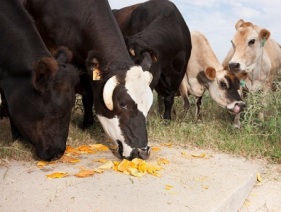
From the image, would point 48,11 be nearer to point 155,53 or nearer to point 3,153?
point 155,53

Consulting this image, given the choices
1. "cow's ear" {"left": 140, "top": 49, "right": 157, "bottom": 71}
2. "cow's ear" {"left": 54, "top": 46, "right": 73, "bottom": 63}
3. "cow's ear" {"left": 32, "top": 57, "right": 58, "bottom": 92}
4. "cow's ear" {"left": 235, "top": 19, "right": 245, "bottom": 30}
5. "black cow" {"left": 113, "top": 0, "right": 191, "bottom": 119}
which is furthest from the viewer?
"cow's ear" {"left": 235, "top": 19, "right": 245, "bottom": 30}

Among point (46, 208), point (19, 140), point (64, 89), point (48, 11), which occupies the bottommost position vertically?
point (19, 140)

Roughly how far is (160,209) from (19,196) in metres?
1.08

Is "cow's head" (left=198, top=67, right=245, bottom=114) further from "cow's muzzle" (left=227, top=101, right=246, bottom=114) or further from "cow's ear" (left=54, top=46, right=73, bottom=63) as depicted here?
"cow's ear" (left=54, top=46, right=73, bottom=63)

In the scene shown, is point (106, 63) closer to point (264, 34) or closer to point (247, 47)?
point (247, 47)

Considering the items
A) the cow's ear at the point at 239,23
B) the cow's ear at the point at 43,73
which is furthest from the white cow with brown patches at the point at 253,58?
the cow's ear at the point at 43,73

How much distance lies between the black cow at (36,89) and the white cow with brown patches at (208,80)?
321 centimetres

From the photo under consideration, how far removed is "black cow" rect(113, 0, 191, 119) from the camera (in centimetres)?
614

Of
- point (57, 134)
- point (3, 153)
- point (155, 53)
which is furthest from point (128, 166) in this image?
point (155, 53)

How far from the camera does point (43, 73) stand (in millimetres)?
3830

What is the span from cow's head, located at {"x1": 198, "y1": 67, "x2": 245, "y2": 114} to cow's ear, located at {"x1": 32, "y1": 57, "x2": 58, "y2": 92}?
3.54 meters

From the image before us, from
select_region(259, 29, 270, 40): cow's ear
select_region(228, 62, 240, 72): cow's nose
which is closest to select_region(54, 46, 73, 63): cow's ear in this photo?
select_region(228, 62, 240, 72): cow's nose

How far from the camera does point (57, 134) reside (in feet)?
13.2

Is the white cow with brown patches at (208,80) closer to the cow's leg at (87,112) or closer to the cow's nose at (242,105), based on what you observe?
the cow's nose at (242,105)
